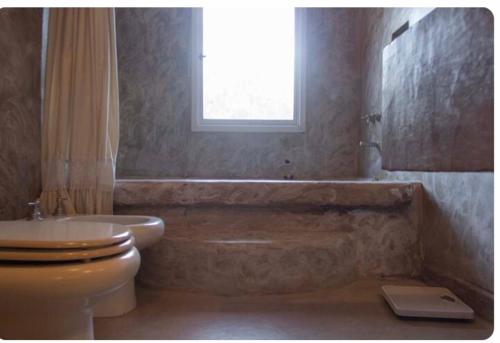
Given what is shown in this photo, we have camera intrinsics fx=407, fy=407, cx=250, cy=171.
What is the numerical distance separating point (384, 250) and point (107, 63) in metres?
1.80

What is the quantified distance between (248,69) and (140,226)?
210cm

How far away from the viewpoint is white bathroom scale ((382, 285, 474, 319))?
66.3 inches

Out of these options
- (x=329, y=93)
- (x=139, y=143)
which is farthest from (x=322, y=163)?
(x=139, y=143)

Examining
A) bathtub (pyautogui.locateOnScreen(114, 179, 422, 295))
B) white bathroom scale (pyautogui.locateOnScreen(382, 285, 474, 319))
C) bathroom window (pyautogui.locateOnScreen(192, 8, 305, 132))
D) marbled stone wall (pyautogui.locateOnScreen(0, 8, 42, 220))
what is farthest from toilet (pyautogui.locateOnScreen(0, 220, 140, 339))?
bathroom window (pyautogui.locateOnScreen(192, 8, 305, 132))

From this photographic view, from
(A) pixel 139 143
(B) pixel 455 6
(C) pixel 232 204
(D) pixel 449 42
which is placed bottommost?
(C) pixel 232 204

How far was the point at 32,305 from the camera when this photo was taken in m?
1.22

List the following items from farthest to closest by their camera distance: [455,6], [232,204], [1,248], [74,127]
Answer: [232,204], [74,127], [455,6], [1,248]

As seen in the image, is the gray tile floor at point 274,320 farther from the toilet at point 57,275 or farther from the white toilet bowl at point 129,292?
the toilet at point 57,275

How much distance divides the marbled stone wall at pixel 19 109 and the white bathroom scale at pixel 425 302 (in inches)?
70.7

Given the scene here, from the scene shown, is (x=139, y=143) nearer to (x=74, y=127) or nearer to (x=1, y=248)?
(x=74, y=127)

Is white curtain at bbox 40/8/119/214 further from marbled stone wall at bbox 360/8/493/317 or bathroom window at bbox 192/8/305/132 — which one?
marbled stone wall at bbox 360/8/493/317

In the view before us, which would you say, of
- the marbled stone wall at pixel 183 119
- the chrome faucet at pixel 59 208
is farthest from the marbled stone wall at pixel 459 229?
the chrome faucet at pixel 59 208

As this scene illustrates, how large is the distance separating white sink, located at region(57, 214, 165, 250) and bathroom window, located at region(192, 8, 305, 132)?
159 centimetres

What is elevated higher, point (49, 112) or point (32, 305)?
point (49, 112)
